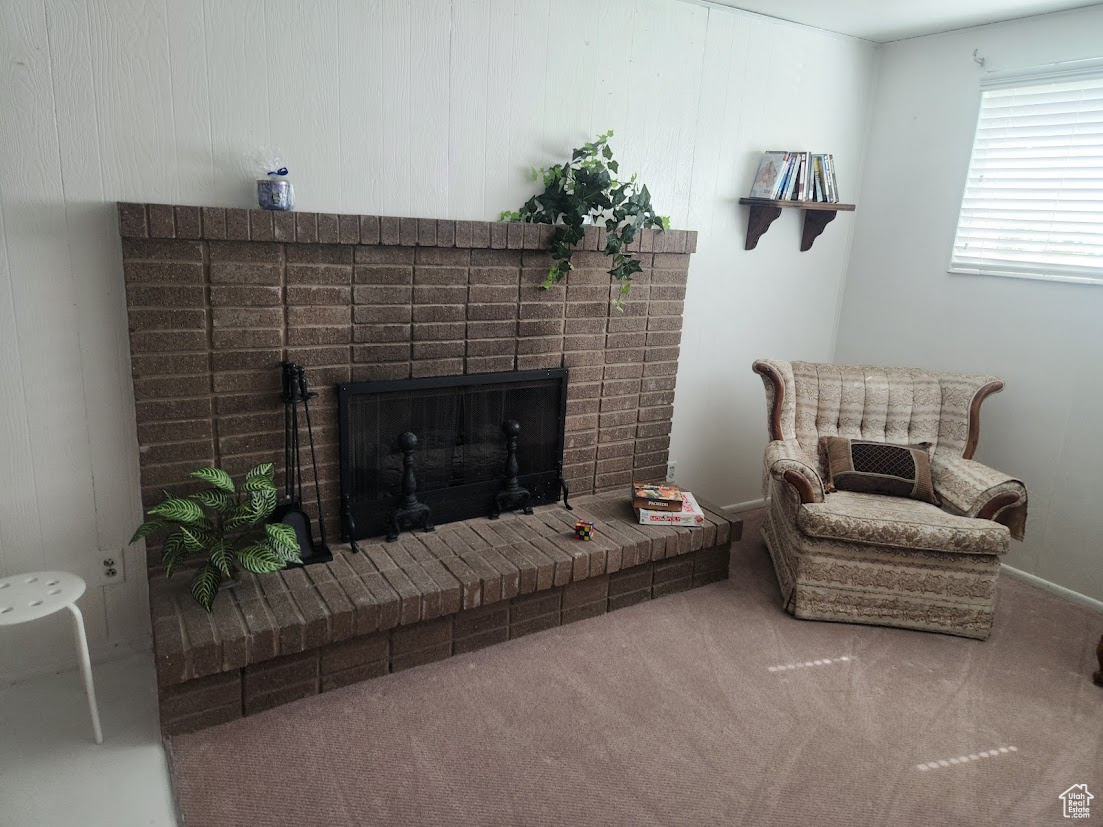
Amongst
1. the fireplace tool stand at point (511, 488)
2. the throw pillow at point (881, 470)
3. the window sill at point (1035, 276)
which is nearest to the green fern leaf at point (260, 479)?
the fireplace tool stand at point (511, 488)

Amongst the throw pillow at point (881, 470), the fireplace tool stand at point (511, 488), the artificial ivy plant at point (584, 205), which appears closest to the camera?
the artificial ivy plant at point (584, 205)

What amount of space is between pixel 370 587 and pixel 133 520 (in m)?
0.76

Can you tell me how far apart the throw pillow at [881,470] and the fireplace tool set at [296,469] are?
1989 millimetres

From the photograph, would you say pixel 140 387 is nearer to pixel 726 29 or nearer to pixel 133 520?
pixel 133 520

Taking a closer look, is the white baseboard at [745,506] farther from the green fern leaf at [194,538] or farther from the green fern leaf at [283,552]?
the green fern leaf at [194,538]

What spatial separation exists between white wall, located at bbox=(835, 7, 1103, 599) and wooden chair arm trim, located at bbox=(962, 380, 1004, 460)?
229mm

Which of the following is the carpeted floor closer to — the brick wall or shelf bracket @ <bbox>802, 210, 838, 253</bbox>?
the brick wall

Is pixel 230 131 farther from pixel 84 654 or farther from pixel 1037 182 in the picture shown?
pixel 1037 182

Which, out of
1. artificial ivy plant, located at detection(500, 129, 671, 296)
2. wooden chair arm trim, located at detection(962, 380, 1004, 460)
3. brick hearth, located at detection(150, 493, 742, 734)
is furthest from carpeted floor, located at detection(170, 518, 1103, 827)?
artificial ivy plant, located at detection(500, 129, 671, 296)

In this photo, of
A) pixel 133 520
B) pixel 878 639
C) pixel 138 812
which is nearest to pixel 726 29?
pixel 878 639

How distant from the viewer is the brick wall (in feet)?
6.98

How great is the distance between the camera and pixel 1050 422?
312cm

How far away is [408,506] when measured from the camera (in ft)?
8.70

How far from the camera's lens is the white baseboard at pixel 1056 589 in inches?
118
